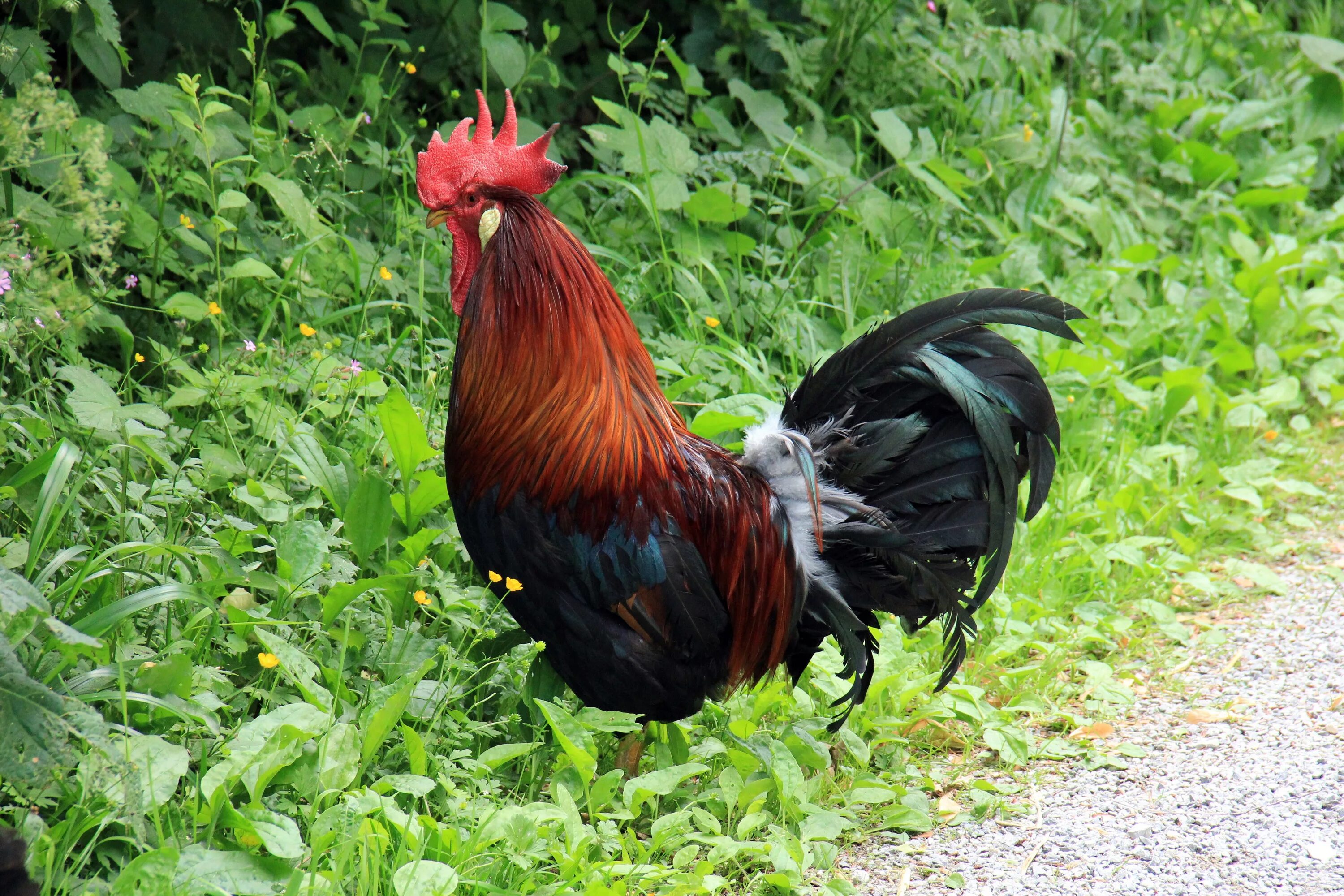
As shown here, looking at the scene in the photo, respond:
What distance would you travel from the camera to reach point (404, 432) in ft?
11.0

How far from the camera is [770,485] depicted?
3.06 metres

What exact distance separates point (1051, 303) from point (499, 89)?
300 cm

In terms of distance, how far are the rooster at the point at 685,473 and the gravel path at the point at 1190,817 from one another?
0.50 m

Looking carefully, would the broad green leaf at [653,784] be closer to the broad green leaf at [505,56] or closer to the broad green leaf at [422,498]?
the broad green leaf at [422,498]

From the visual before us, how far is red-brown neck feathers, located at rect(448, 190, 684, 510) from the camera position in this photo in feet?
9.28

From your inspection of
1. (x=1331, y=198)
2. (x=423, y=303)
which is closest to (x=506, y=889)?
(x=423, y=303)

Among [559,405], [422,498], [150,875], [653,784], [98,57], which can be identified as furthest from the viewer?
[98,57]

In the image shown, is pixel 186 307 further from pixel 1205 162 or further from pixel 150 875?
pixel 1205 162

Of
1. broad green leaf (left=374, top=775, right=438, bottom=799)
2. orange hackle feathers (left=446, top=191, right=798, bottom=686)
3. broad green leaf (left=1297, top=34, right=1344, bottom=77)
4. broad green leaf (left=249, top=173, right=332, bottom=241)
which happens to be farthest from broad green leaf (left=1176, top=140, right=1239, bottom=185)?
broad green leaf (left=374, top=775, right=438, bottom=799)

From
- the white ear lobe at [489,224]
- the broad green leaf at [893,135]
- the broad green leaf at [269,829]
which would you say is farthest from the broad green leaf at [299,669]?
the broad green leaf at [893,135]

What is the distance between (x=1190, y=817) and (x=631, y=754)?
1546 mm

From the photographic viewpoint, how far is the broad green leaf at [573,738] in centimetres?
293

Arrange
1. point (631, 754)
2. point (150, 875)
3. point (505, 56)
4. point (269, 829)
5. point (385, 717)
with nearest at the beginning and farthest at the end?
point (150, 875) → point (269, 829) → point (385, 717) → point (631, 754) → point (505, 56)

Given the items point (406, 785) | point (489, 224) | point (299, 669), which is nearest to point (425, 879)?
point (406, 785)
